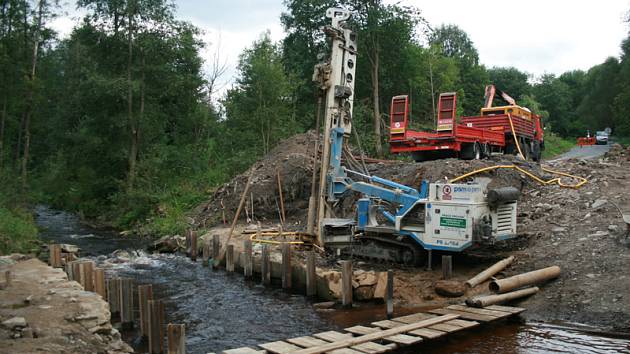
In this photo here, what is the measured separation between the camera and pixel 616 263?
35.2 ft

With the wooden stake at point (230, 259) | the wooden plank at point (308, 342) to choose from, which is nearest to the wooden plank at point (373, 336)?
the wooden plank at point (308, 342)

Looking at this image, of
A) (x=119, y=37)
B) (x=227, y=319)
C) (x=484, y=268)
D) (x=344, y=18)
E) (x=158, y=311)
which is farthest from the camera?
(x=119, y=37)

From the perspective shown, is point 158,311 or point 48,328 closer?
point 48,328

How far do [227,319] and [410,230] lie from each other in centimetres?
465

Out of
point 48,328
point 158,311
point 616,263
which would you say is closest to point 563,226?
point 616,263

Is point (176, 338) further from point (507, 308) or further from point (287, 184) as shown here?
point (287, 184)

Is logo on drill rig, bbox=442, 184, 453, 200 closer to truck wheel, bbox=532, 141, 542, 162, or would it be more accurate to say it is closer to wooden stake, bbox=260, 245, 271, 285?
wooden stake, bbox=260, 245, 271, 285

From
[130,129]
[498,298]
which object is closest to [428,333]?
[498,298]

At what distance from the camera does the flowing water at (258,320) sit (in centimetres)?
859

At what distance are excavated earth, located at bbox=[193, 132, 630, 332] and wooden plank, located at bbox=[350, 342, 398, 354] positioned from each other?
134 inches

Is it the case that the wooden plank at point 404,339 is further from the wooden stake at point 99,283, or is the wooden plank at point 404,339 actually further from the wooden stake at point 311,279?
the wooden stake at point 99,283

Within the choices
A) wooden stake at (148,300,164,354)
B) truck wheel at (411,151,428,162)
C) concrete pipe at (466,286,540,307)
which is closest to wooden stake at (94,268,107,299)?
wooden stake at (148,300,164,354)

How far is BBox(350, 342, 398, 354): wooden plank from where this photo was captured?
7629 mm

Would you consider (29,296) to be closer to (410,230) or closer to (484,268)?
(410,230)
